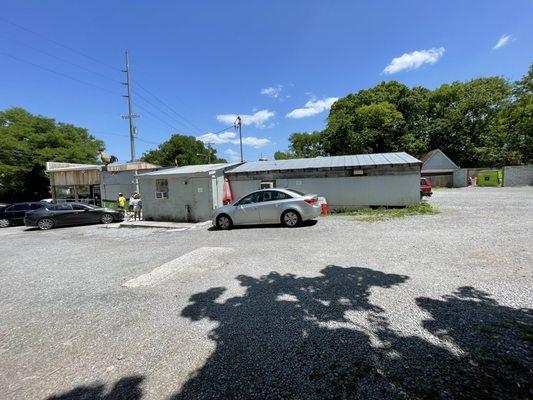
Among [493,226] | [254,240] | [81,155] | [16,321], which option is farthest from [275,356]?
[81,155]

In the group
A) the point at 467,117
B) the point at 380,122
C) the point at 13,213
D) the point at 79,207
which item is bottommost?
the point at 13,213

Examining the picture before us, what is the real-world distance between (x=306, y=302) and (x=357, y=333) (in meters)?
0.95

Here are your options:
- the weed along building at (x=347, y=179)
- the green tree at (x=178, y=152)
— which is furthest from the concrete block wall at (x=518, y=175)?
the green tree at (x=178, y=152)

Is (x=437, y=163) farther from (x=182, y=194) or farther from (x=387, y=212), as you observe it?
(x=182, y=194)

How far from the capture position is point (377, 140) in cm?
3553

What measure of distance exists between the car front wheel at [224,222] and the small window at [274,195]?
1.70m

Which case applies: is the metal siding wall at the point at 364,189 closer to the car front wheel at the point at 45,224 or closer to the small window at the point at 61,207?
the small window at the point at 61,207

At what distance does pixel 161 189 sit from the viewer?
1427cm

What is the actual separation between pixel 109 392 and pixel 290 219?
779 cm

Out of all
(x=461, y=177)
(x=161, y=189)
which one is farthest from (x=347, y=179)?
(x=461, y=177)

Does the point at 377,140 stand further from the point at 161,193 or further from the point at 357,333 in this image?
the point at 357,333

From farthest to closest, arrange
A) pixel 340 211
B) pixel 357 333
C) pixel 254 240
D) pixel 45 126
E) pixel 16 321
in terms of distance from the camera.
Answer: pixel 45 126
pixel 340 211
pixel 254 240
pixel 16 321
pixel 357 333

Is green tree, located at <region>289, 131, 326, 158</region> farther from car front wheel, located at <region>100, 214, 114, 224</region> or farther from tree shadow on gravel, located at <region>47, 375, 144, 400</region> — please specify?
tree shadow on gravel, located at <region>47, 375, 144, 400</region>

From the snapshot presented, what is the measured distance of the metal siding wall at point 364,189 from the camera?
1285 cm
